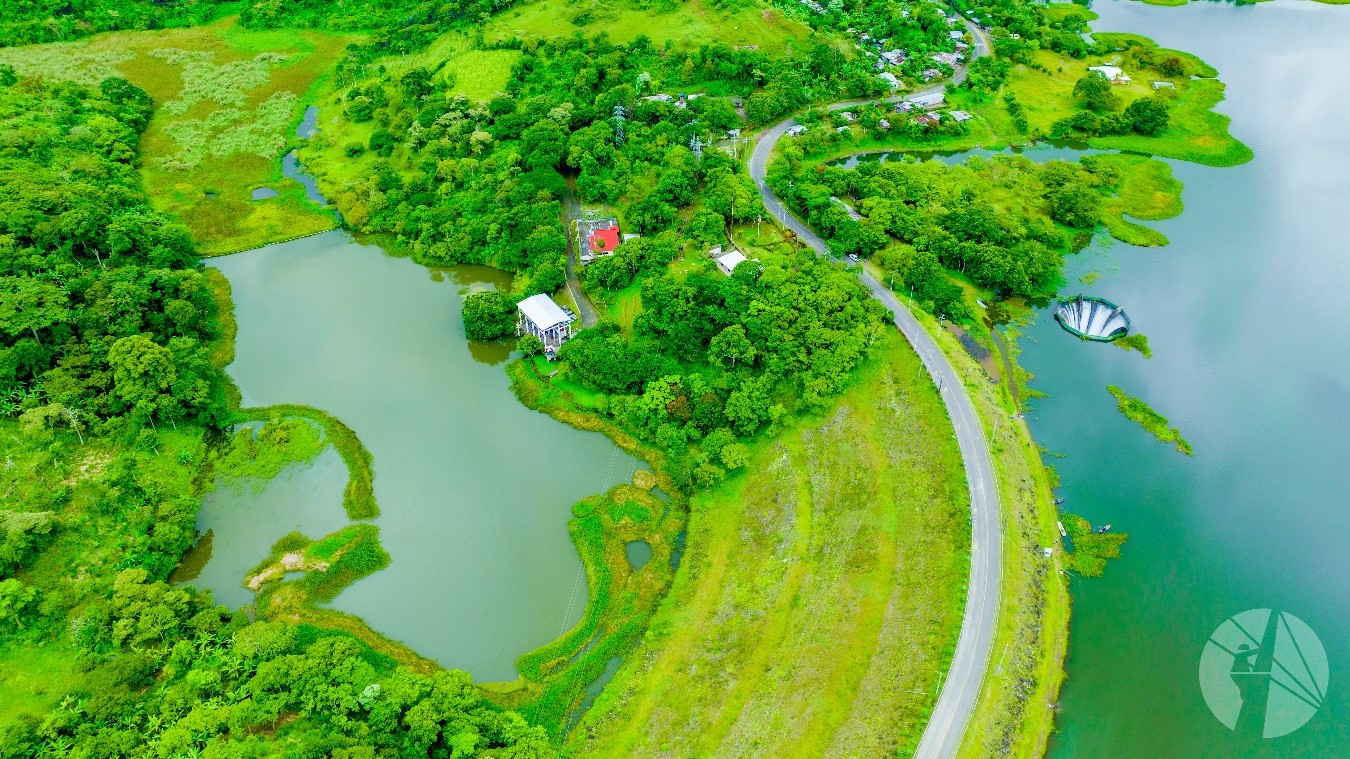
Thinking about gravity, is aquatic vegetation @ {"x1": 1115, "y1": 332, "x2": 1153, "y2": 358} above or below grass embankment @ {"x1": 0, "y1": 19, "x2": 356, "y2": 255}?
below

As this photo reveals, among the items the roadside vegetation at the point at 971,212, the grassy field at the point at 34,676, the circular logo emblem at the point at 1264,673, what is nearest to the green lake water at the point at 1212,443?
the circular logo emblem at the point at 1264,673

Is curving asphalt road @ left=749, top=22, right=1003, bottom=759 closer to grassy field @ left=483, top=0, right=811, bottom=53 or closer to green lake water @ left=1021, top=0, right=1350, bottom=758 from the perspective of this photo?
green lake water @ left=1021, top=0, right=1350, bottom=758

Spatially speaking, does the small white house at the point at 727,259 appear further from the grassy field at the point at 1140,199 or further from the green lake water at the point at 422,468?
the grassy field at the point at 1140,199

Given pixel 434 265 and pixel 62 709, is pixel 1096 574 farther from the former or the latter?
pixel 434 265

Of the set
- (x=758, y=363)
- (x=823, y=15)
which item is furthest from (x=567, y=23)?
(x=758, y=363)

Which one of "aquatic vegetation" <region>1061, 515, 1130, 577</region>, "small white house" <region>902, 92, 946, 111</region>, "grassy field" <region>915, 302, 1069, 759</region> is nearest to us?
"grassy field" <region>915, 302, 1069, 759</region>

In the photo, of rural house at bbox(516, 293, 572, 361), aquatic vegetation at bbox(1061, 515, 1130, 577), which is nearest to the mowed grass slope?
aquatic vegetation at bbox(1061, 515, 1130, 577)
